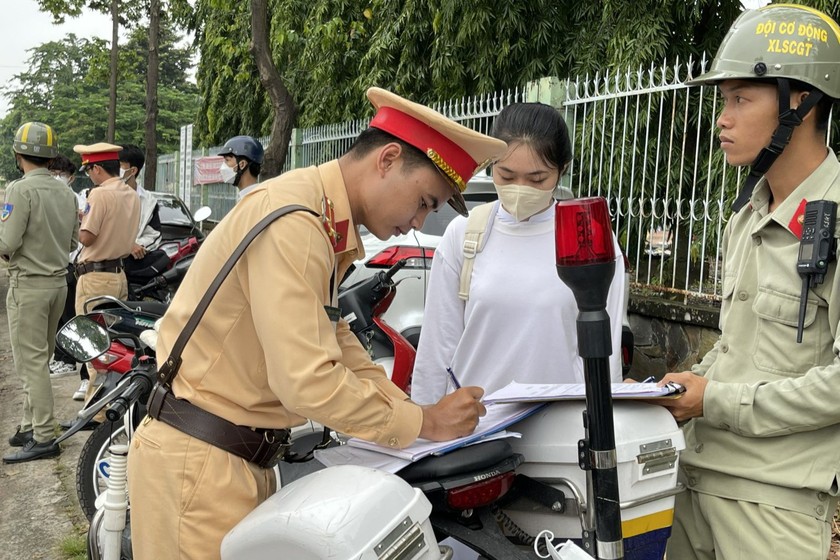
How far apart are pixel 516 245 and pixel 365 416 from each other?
1047 mm

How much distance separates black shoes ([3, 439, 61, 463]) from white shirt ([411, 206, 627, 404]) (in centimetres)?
344

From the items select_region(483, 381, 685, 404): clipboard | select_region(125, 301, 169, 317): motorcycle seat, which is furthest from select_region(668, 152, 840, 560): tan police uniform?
select_region(125, 301, 169, 317): motorcycle seat

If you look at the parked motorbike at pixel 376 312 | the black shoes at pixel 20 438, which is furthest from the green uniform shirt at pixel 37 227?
the parked motorbike at pixel 376 312

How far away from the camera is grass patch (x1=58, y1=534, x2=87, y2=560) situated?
12.1 ft

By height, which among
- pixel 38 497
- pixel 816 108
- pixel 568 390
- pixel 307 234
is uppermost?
pixel 816 108

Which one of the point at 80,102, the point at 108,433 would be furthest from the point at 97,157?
the point at 80,102

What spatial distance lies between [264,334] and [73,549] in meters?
2.84

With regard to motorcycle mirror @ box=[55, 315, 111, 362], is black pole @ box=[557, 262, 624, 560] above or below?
above

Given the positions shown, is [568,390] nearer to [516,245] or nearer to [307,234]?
[307,234]

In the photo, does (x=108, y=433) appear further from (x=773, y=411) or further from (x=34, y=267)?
(x=773, y=411)

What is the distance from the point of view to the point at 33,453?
4965mm

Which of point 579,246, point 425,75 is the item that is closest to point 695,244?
point 579,246

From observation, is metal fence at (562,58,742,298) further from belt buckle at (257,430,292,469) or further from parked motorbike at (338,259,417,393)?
belt buckle at (257,430,292,469)

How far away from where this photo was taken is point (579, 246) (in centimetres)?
109
